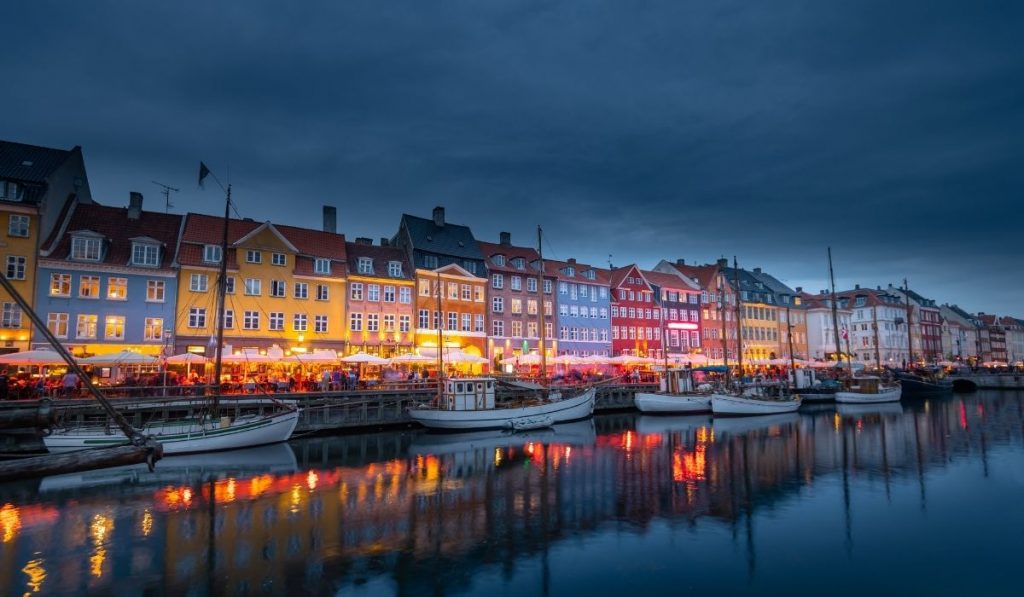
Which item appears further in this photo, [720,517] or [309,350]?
[309,350]

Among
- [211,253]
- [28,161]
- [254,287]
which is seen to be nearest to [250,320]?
[254,287]

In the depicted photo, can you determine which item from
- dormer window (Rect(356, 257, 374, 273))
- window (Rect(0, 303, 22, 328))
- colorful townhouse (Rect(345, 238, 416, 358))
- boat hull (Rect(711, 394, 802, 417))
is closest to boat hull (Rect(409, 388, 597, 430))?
colorful townhouse (Rect(345, 238, 416, 358))

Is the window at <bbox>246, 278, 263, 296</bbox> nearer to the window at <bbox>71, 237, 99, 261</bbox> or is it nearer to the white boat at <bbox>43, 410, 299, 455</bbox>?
the window at <bbox>71, 237, 99, 261</bbox>

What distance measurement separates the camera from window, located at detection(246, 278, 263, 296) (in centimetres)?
4359

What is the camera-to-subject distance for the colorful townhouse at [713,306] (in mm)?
78625

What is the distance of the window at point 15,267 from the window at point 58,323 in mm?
2866

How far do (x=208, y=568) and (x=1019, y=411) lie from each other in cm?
6339

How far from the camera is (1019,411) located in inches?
1986

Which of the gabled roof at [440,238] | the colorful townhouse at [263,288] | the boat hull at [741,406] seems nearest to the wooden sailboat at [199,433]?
the colorful townhouse at [263,288]

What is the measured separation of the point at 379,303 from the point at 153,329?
16604mm

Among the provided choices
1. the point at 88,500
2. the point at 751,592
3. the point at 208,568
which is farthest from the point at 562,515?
the point at 88,500

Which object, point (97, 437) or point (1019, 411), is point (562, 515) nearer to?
point (97, 437)

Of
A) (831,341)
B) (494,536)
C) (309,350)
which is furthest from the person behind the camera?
(831,341)

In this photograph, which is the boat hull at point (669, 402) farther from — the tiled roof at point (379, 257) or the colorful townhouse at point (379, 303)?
the tiled roof at point (379, 257)
